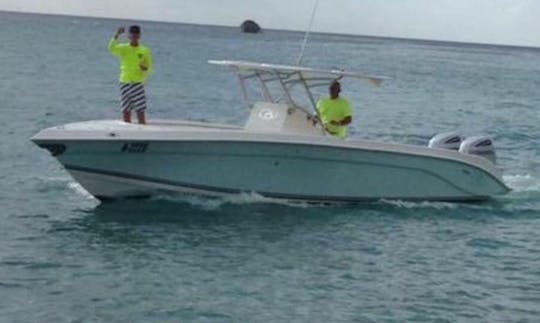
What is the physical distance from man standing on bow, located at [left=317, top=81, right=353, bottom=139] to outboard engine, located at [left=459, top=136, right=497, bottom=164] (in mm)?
2284

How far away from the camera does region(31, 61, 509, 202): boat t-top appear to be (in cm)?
1536

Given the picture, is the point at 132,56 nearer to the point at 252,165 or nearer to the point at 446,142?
the point at 252,165

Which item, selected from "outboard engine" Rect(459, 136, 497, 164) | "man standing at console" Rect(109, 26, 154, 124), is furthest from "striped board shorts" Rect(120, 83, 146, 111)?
"outboard engine" Rect(459, 136, 497, 164)

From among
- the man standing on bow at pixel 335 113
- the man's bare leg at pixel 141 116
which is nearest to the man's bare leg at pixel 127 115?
the man's bare leg at pixel 141 116

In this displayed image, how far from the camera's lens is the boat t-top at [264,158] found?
15359mm

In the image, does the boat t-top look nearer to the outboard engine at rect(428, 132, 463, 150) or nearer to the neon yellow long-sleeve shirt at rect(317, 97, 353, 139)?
the neon yellow long-sleeve shirt at rect(317, 97, 353, 139)

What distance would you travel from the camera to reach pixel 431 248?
1486 centimetres

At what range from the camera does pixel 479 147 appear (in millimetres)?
17906

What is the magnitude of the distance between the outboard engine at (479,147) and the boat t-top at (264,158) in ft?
1.51

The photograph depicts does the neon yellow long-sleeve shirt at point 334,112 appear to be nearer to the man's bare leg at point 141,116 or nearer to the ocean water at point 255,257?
the ocean water at point 255,257

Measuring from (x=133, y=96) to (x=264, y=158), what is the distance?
2.18m

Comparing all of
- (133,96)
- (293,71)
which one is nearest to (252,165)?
(293,71)

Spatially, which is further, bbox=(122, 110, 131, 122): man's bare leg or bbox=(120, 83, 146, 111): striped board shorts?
bbox=(122, 110, 131, 122): man's bare leg

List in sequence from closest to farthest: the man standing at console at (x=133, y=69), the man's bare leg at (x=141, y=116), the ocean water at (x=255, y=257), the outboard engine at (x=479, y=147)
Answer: the ocean water at (x=255, y=257) → the man standing at console at (x=133, y=69) → the man's bare leg at (x=141, y=116) → the outboard engine at (x=479, y=147)
